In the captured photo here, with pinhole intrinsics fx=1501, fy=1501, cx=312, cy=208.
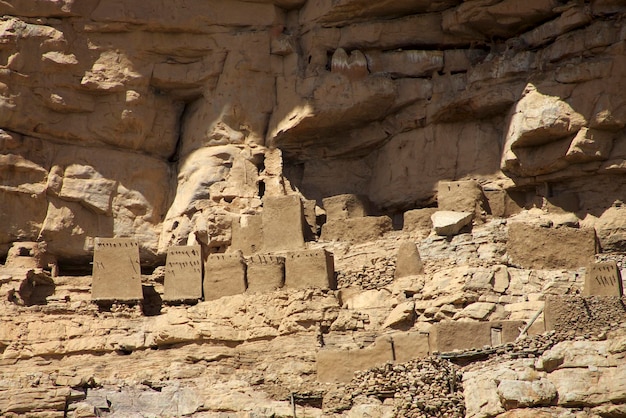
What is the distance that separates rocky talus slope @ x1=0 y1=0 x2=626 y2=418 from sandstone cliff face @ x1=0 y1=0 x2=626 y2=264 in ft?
0.17

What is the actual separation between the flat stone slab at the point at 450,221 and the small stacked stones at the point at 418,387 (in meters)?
5.50

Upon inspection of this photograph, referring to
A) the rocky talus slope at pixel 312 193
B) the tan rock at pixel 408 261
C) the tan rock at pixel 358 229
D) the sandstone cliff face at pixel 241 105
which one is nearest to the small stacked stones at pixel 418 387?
the rocky talus slope at pixel 312 193

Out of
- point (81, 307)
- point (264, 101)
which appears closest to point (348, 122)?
point (264, 101)

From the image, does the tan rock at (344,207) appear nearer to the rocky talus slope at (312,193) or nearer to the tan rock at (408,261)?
the rocky talus slope at (312,193)

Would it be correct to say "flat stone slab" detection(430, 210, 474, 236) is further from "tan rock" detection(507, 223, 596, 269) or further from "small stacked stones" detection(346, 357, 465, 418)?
"small stacked stones" detection(346, 357, 465, 418)

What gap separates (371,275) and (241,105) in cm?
667

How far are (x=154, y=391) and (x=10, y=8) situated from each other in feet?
36.7

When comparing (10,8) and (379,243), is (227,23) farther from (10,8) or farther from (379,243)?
(379,243)

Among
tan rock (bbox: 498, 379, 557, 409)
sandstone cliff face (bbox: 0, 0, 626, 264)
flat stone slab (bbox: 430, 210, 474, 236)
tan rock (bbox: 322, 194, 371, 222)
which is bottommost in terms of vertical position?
tan rock (bbox: 498, 379, 557, 409)

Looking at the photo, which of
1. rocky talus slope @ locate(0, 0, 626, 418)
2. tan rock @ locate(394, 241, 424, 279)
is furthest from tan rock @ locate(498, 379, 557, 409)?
tan rock @ locate(394, 241, 424, 279)

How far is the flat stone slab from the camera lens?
3156 centimetres

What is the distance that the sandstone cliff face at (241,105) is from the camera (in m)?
34.6

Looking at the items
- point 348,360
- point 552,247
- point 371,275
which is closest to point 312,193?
point 371,275

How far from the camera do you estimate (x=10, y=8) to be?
35031 millimetres
